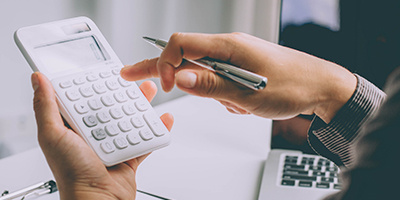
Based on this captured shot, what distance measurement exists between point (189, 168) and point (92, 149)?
250 mm

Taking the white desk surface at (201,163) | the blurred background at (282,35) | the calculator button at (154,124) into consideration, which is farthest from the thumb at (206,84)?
the blurred background at (282,35)

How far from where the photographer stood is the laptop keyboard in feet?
2.15

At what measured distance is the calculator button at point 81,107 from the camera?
54 cm

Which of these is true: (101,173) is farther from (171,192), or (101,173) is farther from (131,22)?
(131,22)

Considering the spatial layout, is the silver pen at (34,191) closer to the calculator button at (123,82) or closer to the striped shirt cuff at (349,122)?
the calculator button at (123,82)

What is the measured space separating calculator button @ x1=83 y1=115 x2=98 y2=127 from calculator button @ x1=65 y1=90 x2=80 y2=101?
0.11 feet

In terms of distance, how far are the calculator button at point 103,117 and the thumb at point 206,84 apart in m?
0.14

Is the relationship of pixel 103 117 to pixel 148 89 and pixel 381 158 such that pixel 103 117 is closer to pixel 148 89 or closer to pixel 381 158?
pixel 148 89

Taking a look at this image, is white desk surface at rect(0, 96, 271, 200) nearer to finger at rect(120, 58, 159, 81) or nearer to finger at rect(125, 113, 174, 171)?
finger at rect(125, 113, 174, 171)

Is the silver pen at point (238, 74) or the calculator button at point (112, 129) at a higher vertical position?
the silver pen at point (238, 74)

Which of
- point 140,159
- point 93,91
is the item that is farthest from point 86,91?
point 140,159

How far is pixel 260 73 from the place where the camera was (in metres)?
0.49

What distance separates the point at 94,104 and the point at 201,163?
10.3 inches

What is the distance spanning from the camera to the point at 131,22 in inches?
35.8
